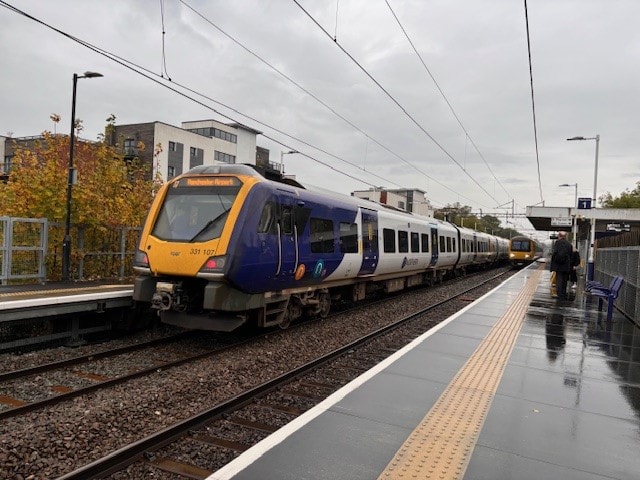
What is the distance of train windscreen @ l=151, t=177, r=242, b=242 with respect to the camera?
309 inches

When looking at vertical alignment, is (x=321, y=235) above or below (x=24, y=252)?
above

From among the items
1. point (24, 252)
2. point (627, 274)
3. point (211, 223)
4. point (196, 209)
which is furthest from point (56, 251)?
point (627, 274)

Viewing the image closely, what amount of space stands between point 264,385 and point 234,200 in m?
3.25

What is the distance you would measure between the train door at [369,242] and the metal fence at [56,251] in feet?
17.6

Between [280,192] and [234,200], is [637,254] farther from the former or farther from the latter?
[234,200]

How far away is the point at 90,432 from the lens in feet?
14.7

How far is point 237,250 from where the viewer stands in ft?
24.5

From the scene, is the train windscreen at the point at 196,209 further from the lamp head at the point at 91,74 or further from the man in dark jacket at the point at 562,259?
the man in dark jacket at the point at 562,259

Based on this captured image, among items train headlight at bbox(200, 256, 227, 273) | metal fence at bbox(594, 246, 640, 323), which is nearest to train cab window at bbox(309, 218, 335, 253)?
train headlight at bbox(200, 256, 227, 273)

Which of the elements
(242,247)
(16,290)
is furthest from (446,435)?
(16,290)

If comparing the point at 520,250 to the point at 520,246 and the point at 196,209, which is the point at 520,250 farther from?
the point at 196,209

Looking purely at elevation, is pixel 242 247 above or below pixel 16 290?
above

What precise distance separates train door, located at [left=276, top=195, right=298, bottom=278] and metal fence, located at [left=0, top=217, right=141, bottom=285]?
13.1ft

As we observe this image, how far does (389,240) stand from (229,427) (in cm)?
1022
